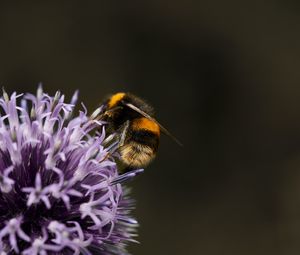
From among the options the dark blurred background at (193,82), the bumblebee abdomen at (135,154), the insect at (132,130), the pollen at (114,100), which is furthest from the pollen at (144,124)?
the dark blurred background at (193,82)

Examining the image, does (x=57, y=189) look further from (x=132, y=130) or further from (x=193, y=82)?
(x=193, y=82)

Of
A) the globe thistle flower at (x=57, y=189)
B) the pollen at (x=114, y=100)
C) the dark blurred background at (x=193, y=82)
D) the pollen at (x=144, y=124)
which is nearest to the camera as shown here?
the globe thistle flower at (x=57, y=189)

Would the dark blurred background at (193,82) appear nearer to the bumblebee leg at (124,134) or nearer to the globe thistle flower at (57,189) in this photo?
the bumblebee leg at (124,134)

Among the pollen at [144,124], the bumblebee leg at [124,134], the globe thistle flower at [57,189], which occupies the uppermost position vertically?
the pollen at [144,124]

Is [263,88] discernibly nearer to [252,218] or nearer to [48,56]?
[252,218]

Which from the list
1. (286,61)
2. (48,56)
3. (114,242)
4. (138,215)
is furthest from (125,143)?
(286,61)

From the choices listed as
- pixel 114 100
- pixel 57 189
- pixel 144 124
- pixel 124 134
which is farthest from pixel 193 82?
pixel 57 189

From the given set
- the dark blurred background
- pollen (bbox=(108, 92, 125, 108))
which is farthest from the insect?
the dark blurred background
